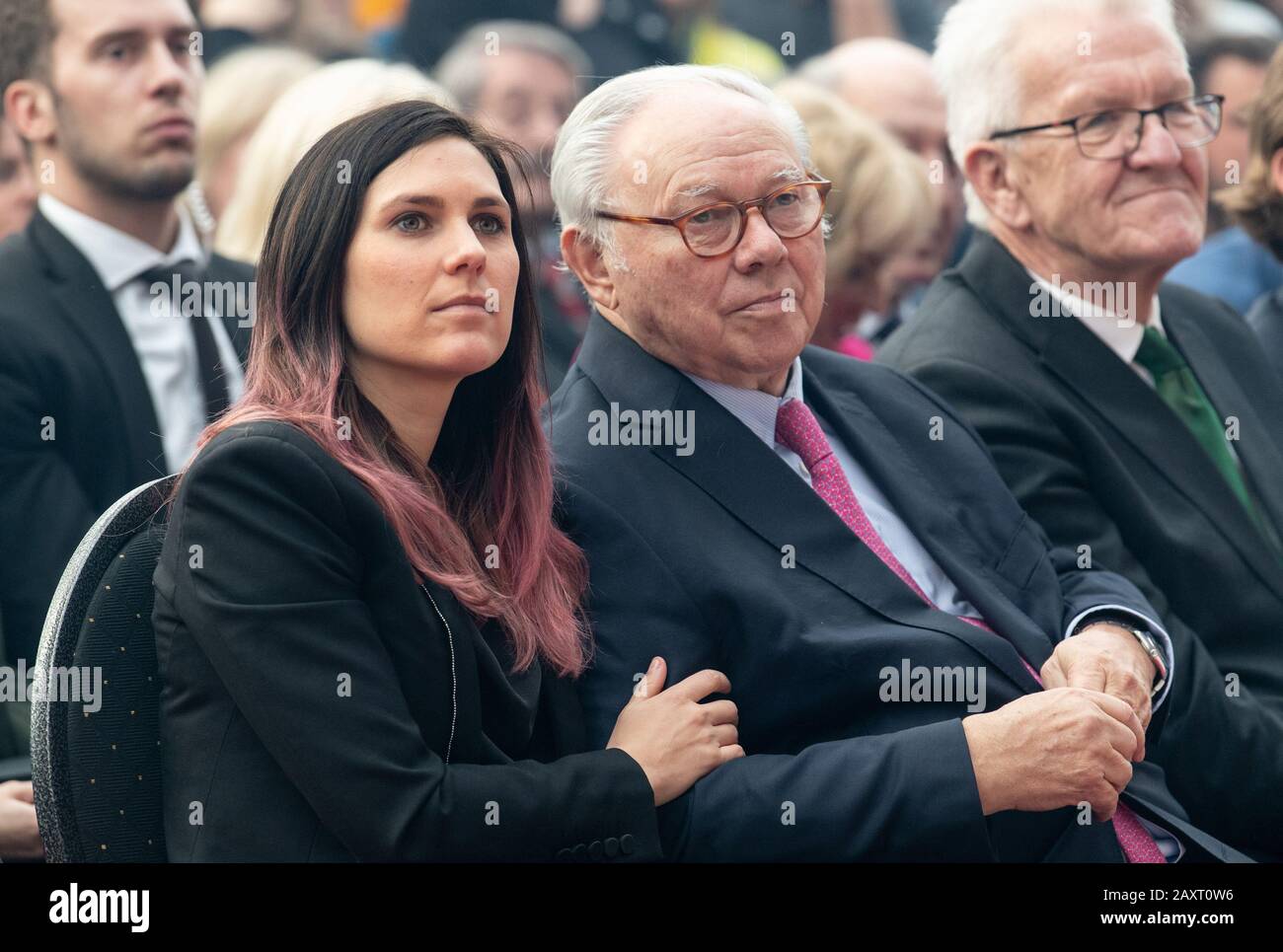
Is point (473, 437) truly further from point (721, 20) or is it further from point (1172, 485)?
point (721, 20)

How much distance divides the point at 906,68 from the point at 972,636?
3275 mm

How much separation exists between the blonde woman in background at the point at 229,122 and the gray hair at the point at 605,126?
219 cm

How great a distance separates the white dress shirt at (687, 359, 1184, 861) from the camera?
2635 millimetres

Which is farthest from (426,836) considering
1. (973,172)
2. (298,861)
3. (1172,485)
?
(973,172)

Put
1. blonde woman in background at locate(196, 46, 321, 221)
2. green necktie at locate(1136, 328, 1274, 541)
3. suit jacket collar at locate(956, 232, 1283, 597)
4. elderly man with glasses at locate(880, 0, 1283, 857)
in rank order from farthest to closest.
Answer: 1. blonde woman in background at locate(196, 46, 321, 221)
2. green necktie at locate(1136, 328, 1274, 541)
3. suit jacket collar at locate(956, 232, 1283, 597)
4. elderly man with glasses at locate(880, 0, 1283, 857)

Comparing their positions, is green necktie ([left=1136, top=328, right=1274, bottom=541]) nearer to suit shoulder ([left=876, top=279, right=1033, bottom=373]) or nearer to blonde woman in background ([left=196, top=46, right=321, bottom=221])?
suit shoulder ([left=876, top=279, right=1033, bottom=373])

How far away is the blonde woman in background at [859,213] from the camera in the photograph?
13.5ft

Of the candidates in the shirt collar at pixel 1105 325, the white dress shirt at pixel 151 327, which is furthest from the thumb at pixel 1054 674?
the white dress shirt at pixel 151 327

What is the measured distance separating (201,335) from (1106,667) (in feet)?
6.59

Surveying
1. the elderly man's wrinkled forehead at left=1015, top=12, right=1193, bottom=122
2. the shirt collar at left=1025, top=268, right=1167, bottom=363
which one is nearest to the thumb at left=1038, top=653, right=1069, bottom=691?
the shirt collar at left=1025, top=268, right=1167, bottom=363

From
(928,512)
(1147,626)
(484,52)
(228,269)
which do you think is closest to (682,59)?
(484,52)

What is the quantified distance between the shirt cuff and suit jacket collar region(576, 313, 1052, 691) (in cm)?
9

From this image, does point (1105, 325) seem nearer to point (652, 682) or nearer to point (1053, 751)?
point (1053, 751)

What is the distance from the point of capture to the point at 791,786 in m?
2.27
